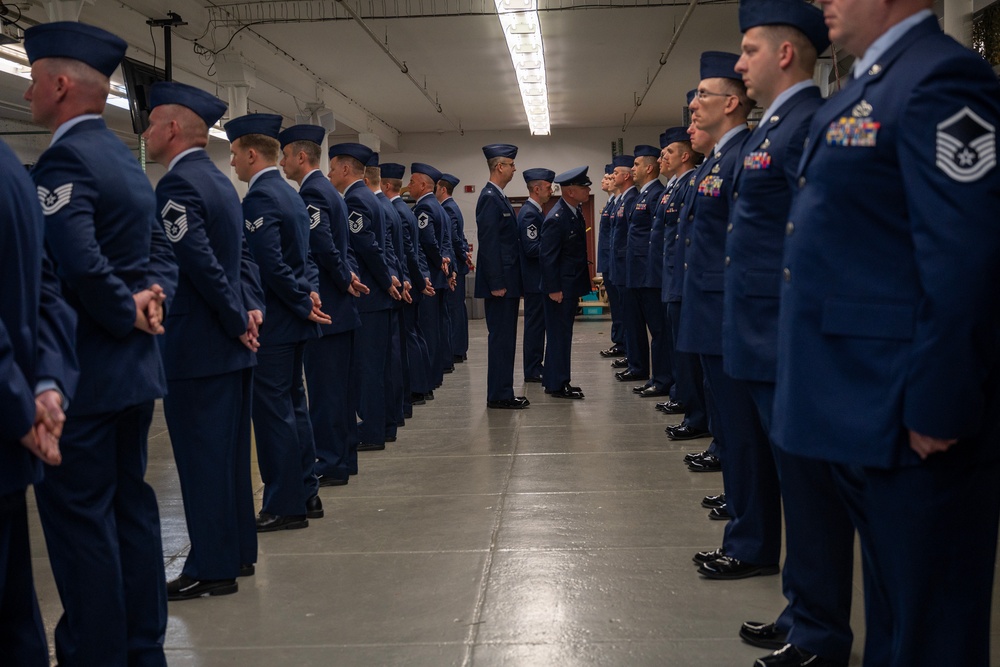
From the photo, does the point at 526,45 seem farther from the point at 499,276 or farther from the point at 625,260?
the point at 499,276

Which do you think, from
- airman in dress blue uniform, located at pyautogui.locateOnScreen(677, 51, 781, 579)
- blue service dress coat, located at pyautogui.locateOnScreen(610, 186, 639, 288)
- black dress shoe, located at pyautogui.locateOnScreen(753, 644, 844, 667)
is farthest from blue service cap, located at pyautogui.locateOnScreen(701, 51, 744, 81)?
blue service dress coat, located at pyautogui.locateOnScreen(610, 186, 639, 288)

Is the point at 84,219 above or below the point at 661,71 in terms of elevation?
below

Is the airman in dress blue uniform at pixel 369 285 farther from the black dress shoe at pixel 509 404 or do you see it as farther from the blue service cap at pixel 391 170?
the blue service cap at pixel 391 170

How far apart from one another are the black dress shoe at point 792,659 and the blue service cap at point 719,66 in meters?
2.17

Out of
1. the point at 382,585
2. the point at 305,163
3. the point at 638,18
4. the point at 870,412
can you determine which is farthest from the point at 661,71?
the point at 870,412

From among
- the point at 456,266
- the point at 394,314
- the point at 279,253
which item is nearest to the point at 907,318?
the point at 279,253

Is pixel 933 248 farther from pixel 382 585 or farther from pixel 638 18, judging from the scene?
pixel 638 18

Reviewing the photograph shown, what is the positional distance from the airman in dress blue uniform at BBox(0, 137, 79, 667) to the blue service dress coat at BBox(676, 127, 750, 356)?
2.35 m

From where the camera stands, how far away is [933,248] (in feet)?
5.65

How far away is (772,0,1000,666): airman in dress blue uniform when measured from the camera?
1.71m

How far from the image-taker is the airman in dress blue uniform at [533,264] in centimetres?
773

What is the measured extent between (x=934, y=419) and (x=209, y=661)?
86.0 inches

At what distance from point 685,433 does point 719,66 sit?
9.20 ft

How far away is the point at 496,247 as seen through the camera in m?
7.62
